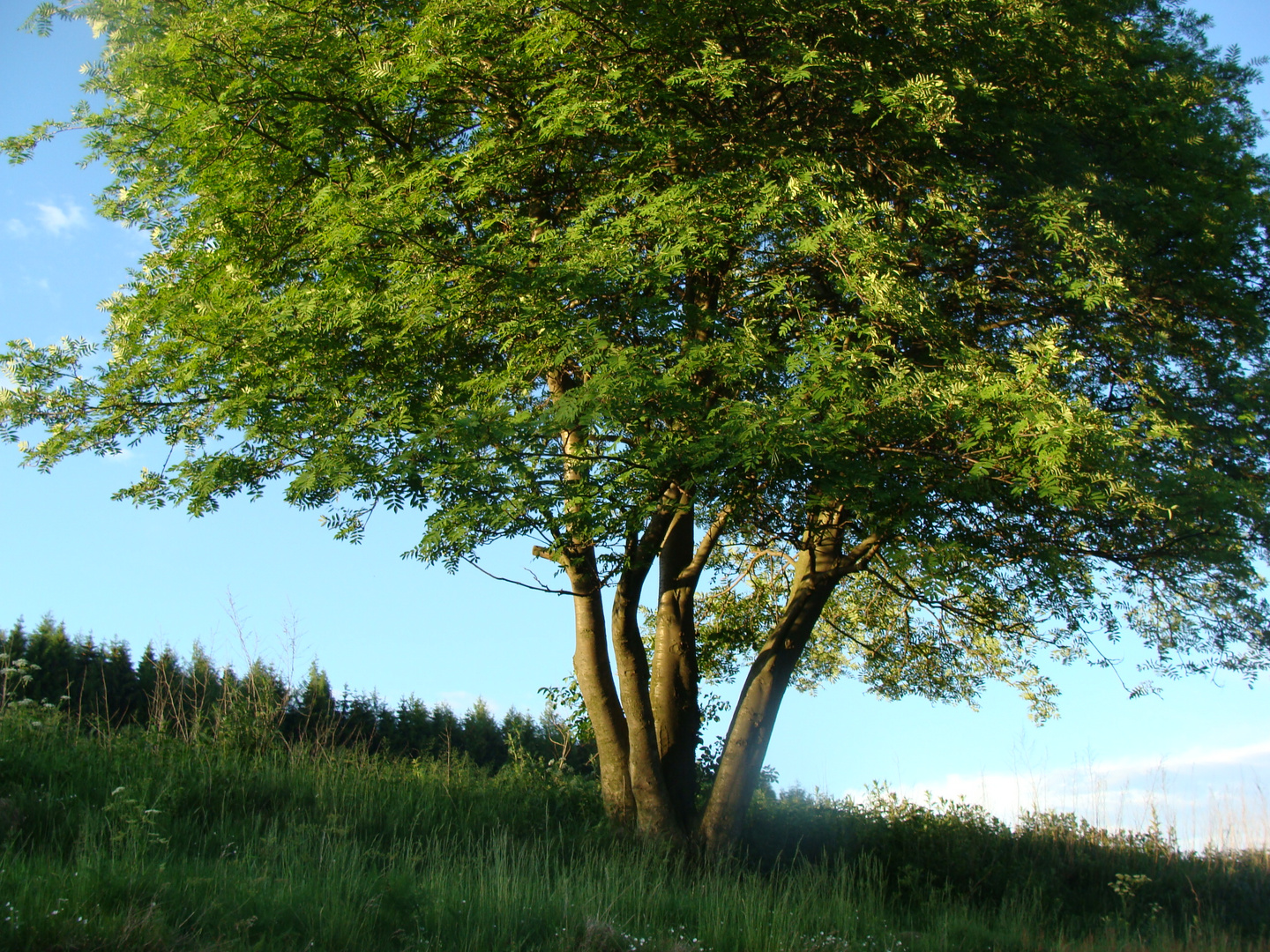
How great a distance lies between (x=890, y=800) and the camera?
13484mm

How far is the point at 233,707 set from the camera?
33.4 ft

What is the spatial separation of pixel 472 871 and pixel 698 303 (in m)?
6.46

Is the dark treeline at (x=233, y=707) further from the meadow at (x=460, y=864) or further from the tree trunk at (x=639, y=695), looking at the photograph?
the tree trunk at (x=639, y=695)

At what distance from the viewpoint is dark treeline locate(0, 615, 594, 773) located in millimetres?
10195

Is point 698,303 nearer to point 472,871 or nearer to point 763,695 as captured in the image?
point 763,695

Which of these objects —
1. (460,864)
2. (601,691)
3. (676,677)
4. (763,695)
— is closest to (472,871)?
(460,864)

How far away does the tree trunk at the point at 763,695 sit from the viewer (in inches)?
412

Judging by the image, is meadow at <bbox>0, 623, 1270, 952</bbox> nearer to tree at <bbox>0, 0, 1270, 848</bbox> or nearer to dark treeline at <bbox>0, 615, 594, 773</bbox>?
dark treeline at <bbox>0, 615, 594, 773</bbox>

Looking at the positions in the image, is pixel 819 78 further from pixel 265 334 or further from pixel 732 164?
pixel 265 334

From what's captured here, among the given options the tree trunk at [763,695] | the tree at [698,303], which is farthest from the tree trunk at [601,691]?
the tree trunk at [763,695]

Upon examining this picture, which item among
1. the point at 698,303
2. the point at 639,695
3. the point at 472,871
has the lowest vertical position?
the point at 472,871

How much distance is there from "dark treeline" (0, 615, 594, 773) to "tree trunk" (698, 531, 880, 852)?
2.96 meters

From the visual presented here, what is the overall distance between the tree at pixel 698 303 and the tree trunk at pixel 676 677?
0.05m

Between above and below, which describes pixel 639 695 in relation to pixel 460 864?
above
